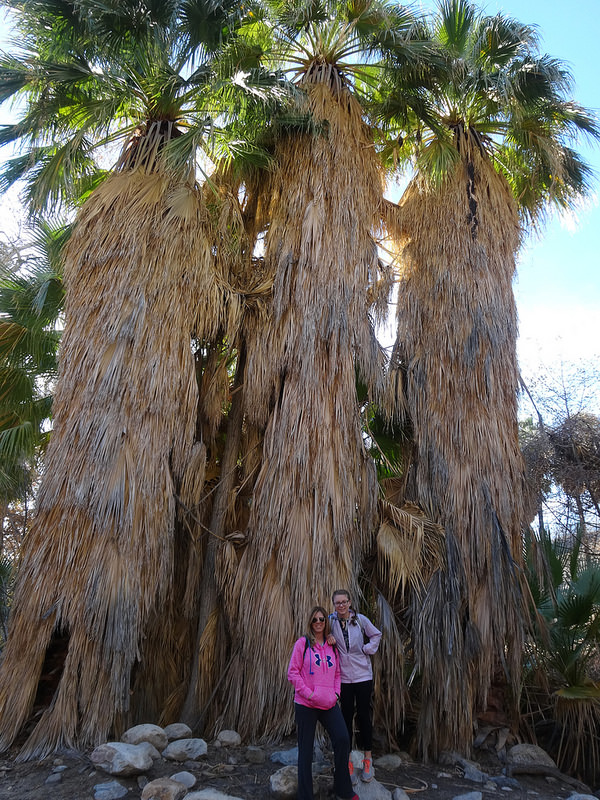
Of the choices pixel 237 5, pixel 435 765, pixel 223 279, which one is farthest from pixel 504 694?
pixel 237 5

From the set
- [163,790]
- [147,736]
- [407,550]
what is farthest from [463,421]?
[163,790]

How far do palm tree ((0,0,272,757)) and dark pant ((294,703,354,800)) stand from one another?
→ 237 cm

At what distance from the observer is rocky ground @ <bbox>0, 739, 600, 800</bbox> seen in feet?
17.4

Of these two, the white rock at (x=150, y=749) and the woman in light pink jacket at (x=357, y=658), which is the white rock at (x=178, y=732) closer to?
the white rock at (x=150, y=749)

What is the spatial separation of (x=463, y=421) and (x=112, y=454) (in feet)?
14.2

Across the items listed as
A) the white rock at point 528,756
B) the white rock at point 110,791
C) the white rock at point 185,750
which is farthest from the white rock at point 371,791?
the white rock at point 528,756

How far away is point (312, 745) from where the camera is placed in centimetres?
496

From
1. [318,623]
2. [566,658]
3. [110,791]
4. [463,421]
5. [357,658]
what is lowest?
[110,791]

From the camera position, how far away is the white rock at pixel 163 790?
496 centimetres

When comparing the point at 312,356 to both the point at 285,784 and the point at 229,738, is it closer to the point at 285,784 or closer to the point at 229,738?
the point at 229,738

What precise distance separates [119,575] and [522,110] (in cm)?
813

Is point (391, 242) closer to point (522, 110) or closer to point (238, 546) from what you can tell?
point (522, 110)

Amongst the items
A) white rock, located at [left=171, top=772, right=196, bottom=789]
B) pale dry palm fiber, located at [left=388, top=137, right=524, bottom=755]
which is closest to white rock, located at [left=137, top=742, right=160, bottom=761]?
white rock, located at [left=171, top=772, right=196, bottom=789]

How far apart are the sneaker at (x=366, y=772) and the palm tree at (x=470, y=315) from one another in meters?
1.82
